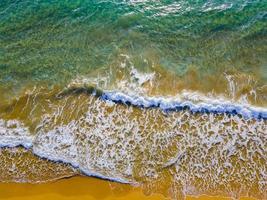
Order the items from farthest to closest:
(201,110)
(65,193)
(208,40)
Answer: (208,40)
(201,110)
(65,193)

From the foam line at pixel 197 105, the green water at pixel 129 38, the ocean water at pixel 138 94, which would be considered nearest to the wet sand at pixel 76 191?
the ocean water at pixel 138 94

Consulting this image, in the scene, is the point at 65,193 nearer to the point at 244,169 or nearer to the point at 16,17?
the point at 244,169

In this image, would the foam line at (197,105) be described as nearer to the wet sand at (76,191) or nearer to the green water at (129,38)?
the green water at (129,38)

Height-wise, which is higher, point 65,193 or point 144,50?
point 144,50

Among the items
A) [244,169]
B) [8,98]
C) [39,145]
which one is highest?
[8,98]

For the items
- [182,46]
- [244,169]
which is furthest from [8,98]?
[244,169]

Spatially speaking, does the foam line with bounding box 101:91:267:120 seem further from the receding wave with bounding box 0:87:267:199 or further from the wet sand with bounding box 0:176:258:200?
the wet sand with bounding box 0:176:258:200

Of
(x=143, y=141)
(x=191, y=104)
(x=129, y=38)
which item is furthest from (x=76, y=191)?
(x=129, y=38)
